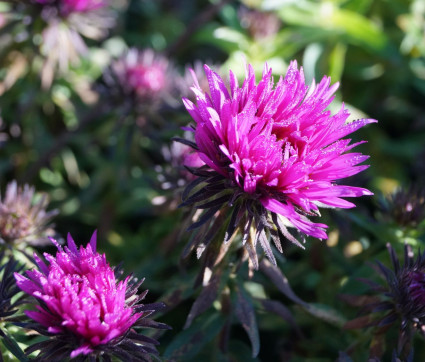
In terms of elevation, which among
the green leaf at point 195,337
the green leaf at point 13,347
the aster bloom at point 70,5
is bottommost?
the green leaf at point 195,337

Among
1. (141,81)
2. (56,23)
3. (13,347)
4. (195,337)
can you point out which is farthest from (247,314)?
(56,23)

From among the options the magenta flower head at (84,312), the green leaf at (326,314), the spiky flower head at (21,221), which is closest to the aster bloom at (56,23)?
the spiky flower head at (21,221)

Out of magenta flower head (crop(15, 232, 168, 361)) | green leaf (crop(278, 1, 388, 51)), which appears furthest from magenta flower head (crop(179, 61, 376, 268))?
green leaf (crop(278, 1, 388, 51))

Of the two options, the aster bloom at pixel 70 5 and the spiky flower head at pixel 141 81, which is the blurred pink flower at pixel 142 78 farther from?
the aster bloom at pixel 70 5

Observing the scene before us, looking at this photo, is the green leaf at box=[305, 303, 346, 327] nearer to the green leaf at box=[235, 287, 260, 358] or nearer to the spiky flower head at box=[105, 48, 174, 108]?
the green leaf at box=[235, 287, 260, 358]

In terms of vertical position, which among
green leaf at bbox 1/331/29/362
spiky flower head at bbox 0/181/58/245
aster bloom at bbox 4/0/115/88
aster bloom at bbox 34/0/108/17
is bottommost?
green leaf at bbox 1/331/29/362

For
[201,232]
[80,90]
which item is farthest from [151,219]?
[201,232]

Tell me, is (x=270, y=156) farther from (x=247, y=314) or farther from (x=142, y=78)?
(x=142, y=78)
